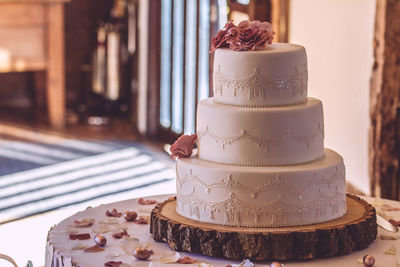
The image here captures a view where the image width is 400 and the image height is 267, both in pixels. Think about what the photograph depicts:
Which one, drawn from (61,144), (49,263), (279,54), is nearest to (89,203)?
(61,144)

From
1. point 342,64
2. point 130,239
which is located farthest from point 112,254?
point 342,64

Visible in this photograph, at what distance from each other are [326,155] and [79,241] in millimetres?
783

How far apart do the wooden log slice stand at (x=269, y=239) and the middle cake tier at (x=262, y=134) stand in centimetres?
20

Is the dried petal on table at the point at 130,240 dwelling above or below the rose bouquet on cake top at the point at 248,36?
below

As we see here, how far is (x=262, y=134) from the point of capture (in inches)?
83.7

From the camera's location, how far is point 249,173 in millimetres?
2094

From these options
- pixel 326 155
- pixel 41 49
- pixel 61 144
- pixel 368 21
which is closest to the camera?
pixel 326 155

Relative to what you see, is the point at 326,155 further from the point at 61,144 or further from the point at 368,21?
the point at 61,144

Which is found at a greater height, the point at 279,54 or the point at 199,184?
the point at 279,54

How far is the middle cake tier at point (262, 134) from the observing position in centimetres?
212

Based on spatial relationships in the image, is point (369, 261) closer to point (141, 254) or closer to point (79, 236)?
point (141, 254)

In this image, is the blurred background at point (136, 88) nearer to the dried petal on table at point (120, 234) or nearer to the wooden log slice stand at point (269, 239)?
the wooden log slice stand at point (269, 239)

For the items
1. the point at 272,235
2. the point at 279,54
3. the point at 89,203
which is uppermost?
the point at 279,54

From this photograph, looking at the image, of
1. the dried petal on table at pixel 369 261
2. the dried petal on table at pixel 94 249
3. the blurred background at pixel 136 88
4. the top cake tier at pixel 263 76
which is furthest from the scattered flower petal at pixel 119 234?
the blurred background at pixel 136 88
